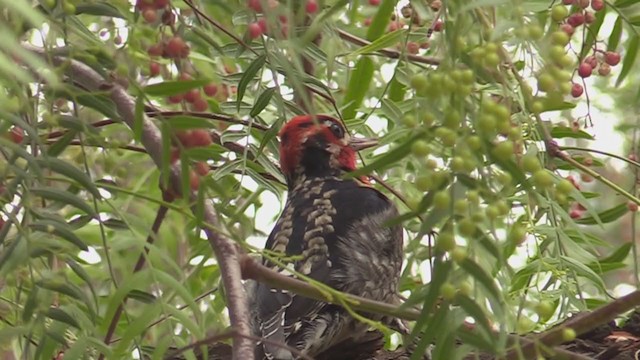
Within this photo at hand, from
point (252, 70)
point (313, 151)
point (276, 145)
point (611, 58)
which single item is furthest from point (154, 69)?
point (313, 151)

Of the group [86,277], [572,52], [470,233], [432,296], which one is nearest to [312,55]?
[572,52]

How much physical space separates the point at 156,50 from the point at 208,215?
0.30 meters

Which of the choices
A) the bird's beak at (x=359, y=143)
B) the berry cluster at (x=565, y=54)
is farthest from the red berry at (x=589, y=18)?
the bird's beak at (x=359, y=143)

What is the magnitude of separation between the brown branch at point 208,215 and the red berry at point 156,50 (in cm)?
8

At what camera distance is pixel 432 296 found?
6.46 ft

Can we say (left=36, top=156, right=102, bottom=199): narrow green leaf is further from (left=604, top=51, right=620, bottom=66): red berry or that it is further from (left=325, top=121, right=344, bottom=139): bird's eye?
(left=325, top=121, right=344, bottom=139): bird's eye

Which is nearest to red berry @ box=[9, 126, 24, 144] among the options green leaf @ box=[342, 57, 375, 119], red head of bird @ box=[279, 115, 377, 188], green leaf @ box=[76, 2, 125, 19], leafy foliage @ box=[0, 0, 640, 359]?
leafy foliage @ box=[0, 0, 640, 359]

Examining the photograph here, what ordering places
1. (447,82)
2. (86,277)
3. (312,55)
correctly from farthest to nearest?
1. (312,55)
2. (86,277)
3. (447,82)

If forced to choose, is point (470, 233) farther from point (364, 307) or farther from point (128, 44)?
point (128, 44)

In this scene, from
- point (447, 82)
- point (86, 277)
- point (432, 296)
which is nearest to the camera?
point (447, 82)

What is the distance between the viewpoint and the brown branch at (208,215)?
82.2 inches

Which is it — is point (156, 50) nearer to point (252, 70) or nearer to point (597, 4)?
point (252, 70)

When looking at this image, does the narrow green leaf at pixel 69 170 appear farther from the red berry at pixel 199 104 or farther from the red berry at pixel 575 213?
the red berry at pixel 575 213

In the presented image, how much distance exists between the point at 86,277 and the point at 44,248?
0.19 m
